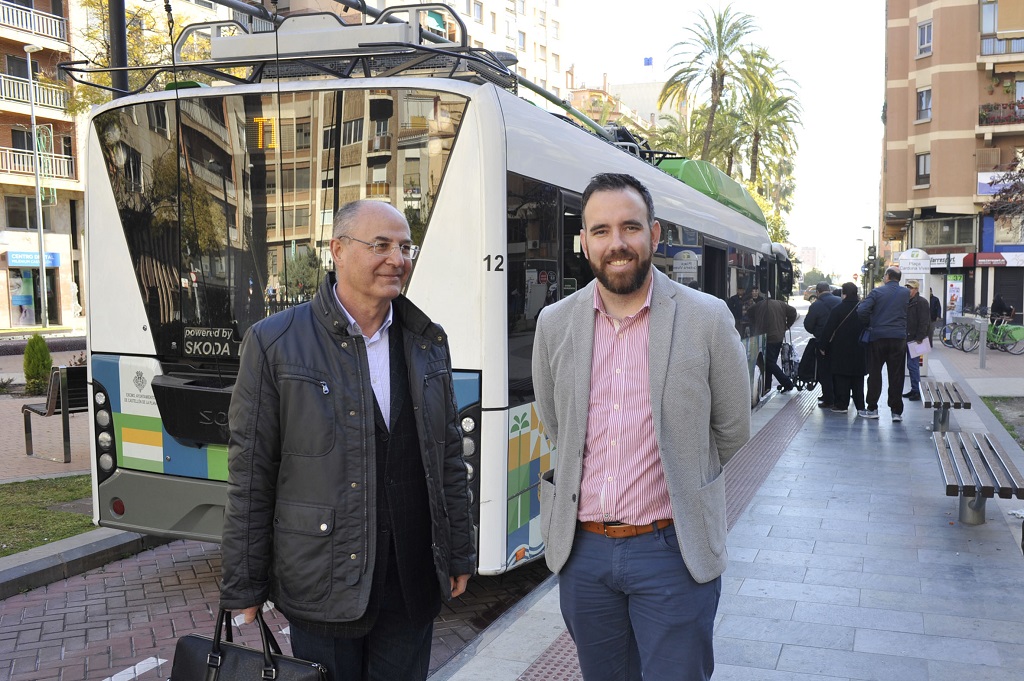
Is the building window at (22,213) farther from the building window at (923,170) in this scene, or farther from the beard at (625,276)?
the beard at (625,276)

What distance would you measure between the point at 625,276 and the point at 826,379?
12144mm

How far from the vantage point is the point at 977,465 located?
Answer: 6918 mm

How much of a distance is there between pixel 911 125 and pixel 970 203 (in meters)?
5.14

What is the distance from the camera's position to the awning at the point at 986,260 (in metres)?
41.7

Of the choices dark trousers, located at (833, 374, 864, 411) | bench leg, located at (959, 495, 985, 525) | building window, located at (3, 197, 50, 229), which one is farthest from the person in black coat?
building window, located at (3, 197, 50, 229)

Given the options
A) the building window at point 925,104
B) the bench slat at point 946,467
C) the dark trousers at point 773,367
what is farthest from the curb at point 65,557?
the building window at point 925,104

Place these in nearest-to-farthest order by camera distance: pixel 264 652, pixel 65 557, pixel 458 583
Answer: pixel 264 652 < pixel 458 583 < pixel 65 557

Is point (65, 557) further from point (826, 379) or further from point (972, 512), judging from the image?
point (826, 379)

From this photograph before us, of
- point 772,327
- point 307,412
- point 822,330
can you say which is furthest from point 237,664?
point 772,327

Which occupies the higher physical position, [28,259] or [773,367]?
[28,259]

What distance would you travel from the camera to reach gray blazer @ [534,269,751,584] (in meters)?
2.66

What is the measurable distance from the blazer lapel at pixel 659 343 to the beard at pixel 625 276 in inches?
3.3

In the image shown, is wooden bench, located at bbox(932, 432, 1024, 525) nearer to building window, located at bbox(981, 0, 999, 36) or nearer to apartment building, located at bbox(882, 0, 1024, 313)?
apartment building, located at bbox(882, 0, 1024, 313)

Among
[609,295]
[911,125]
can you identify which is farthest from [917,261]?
[609,295]
